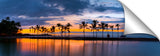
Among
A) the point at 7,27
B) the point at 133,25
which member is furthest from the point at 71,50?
the point at 7,27

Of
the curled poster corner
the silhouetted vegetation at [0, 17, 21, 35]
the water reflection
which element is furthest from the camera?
the silhouetted vegetation at [0, 17, 21, 35]

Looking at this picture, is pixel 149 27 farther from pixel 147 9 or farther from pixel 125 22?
pixel 125 22

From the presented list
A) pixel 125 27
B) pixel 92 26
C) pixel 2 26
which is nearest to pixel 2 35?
pixel 2 26

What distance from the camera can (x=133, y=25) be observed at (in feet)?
16.3

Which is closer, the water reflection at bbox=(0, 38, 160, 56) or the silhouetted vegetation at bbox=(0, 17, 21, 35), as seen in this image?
the water reflection at bbox=(0, 38, 160, 56)

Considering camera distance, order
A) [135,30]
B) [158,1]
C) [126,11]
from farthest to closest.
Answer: [135,30]
[126,11]
[158,1]

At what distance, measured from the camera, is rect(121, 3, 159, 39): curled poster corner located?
447cm

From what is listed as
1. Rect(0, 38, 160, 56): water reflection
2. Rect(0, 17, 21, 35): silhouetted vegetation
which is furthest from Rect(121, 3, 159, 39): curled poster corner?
Rect(0, 17, 21, 35): silhouetted vegetation

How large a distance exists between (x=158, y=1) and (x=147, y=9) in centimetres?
28

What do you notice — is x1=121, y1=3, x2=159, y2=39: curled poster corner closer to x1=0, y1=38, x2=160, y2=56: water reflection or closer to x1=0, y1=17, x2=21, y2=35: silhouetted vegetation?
x1=0, y1=38, x2=160, y2=56: water reflection

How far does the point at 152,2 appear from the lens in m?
3.91

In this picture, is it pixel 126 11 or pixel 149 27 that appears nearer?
pixel 149 27

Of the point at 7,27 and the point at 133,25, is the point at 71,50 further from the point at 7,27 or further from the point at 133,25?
the point at 7,27

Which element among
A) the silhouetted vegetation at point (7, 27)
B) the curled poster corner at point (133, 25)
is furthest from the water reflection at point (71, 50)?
the silhouetted vegetation at point (7, 27)
